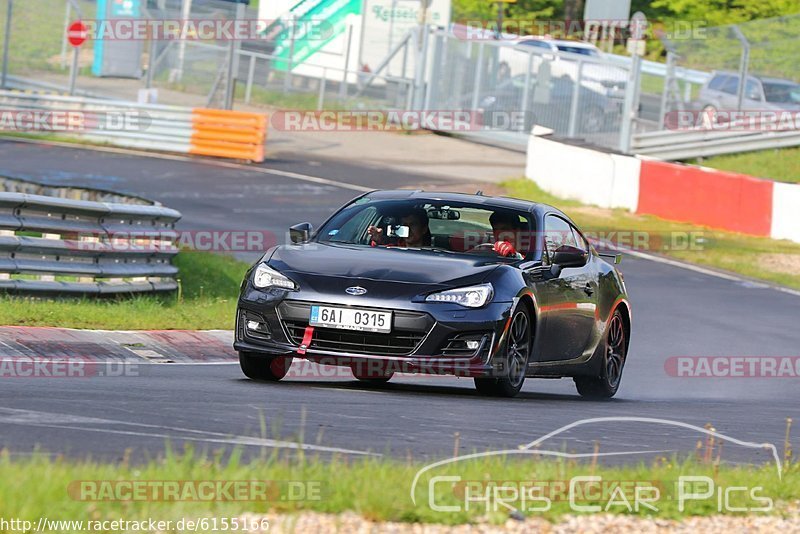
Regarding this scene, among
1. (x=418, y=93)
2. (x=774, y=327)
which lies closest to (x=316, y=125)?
(x=418, y=93)

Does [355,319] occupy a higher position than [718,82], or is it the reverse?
[718,82]

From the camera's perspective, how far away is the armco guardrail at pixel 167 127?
33.6 m

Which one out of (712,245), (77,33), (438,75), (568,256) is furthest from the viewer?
(438,75)

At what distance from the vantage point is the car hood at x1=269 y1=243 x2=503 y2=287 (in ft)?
31.3

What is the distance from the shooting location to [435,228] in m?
10.7

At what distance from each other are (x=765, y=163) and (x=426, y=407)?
27434mm

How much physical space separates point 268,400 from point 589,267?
3516mm

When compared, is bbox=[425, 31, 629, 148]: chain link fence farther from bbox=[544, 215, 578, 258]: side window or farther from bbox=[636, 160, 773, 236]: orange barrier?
bbox=[544, 215, 578, 258]: side window

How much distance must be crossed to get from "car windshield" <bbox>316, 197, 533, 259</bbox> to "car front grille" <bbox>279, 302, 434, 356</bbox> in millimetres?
1266

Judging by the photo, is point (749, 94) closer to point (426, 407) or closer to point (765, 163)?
point (765, 163)

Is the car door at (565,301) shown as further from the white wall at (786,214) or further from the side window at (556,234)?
the white wall at (786,214)

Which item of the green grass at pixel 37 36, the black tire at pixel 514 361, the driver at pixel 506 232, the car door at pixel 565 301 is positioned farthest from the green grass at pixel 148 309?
the green grass at pixel 37 36

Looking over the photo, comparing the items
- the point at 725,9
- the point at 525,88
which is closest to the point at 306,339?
the point at 525,88

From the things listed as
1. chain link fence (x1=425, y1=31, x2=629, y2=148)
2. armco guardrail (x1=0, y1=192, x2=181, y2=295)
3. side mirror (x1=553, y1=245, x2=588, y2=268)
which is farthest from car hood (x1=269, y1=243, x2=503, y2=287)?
chain link fence (x1=425, y1=31, x2=629, y2=148)
